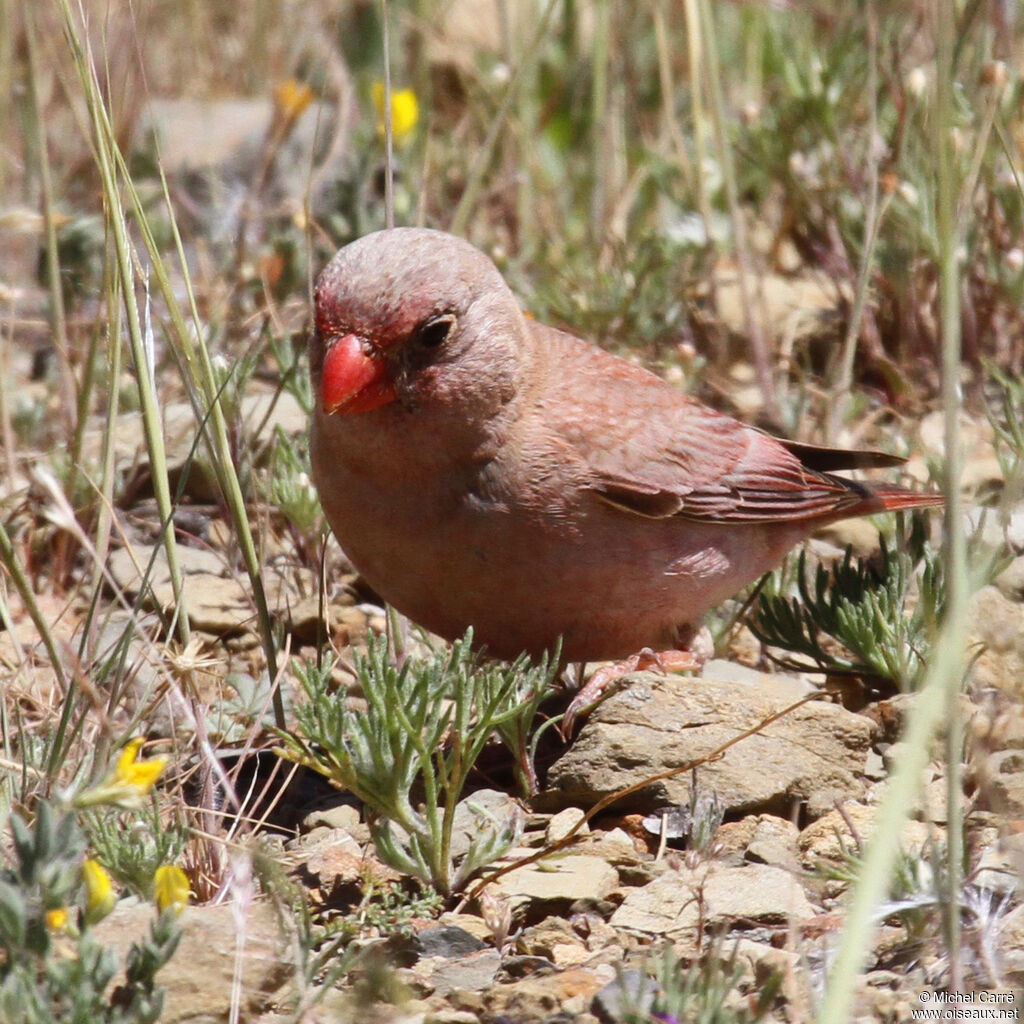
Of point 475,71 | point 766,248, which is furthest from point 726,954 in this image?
point 475,71

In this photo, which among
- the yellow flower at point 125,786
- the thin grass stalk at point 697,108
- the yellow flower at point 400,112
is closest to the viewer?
the yellow flower at point 125,786

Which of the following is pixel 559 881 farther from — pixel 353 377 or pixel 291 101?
pixel 291 101

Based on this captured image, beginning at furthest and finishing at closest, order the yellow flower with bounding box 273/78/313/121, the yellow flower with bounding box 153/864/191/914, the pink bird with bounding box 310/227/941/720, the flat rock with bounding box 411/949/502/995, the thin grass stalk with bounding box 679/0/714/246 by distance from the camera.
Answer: the yellow flower with bounding box 273/78/313/121, the thin grass stalk with bounding box 679/0/714/246, the pink bird with bounding box 310/227/941/720, the flat rock with bounding box 411/949/502/995, the yellow flower with bounding box 153/864/191/914

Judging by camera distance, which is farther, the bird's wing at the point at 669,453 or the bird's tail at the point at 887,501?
the bird's tail at the point at 887,501

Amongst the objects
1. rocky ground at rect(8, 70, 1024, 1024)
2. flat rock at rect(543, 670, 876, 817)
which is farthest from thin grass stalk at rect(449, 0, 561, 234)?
flat rock at rect(543, 670, 876, 817)

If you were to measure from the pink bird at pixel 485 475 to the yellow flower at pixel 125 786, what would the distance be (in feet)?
4.44

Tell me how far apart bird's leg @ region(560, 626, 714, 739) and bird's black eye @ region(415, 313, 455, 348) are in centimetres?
97

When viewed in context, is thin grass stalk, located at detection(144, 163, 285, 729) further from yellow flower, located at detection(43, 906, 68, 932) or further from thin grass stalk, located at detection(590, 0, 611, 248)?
thin grass stalk, located at detection(590, 0, 611, 248)

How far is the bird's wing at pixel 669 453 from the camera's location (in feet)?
13.9

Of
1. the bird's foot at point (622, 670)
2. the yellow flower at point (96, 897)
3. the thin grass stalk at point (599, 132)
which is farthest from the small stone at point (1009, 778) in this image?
the thin grass stalk at point (599, 132)

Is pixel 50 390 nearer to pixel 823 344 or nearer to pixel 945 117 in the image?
pixel 823 344

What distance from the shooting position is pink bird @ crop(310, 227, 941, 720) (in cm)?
391

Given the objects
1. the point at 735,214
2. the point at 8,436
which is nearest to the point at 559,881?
the point at 8,436

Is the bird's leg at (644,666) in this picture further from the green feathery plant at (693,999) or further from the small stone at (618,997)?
the green feathery plant at (693,999)
